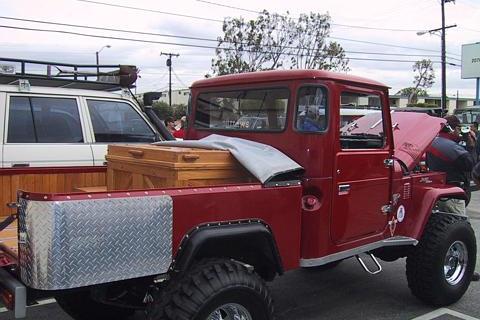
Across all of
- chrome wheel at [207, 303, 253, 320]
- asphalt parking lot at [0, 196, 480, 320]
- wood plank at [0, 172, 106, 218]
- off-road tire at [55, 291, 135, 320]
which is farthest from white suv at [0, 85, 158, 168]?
chrome wheel at [207, 303, 253, 320]

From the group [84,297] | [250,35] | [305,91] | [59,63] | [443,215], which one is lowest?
[84,297]

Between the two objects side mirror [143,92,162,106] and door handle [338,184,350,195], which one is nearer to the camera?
door handle [338,184,350,195]

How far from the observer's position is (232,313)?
337 cm

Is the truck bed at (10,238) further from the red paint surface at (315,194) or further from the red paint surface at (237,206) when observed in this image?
the red paint surface at (315,194)

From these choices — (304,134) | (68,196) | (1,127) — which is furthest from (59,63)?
(68,196)

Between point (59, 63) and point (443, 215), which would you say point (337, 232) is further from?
point (59, 63)

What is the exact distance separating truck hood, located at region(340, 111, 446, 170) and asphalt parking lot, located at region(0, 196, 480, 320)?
1339 millimetres

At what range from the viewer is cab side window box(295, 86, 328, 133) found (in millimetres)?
3943

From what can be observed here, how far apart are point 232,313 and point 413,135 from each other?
2.81 meters

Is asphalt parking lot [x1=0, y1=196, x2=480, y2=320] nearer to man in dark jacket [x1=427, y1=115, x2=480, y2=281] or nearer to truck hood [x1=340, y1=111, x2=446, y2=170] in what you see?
man in dark jacket [x1=427, y1=115, x2=480, y2=281]

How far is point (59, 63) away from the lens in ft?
22.0

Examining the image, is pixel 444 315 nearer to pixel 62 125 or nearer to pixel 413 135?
pixel 413 135

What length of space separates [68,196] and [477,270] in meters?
5.29

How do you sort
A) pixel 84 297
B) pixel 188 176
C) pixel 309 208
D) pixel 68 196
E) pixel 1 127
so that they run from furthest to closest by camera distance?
pixel 1 127 → pixel 84 297 → pixel 309 208 → pixel 188 176 → pixel 68 196
